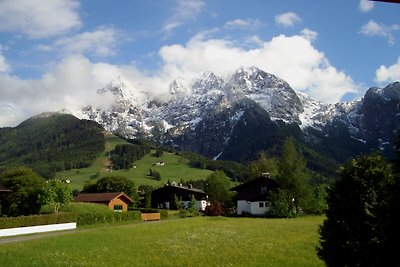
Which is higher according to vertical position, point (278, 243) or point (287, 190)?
point (287, 190)

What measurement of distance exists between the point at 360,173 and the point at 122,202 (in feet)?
299

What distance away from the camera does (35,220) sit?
5031 cm

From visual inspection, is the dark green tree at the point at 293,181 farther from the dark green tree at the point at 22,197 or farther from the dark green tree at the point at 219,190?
the dark green tree at the point at 22,197

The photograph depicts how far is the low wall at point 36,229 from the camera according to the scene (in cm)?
4572

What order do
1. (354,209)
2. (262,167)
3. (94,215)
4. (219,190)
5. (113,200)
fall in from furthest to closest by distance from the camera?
(262,167) < (219,190) < (113,200) < (94,215) < (354,209)

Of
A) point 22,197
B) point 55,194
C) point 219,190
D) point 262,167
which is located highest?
point 262,167

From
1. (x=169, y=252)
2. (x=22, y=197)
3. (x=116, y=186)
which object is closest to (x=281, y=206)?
(x=22, y=197)

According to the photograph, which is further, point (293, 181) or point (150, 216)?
point (293, 181)

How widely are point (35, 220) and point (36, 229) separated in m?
1.02

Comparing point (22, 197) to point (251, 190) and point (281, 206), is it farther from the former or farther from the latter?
point (251, 190)

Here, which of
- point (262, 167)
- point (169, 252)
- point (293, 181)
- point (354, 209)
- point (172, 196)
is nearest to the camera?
point (354, 209)

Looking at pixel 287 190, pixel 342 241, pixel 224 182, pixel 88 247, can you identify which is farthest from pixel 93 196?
pixel 342 241

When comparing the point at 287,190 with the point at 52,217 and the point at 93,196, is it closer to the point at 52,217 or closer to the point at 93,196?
the point at 52,217

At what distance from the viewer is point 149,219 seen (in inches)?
2990
